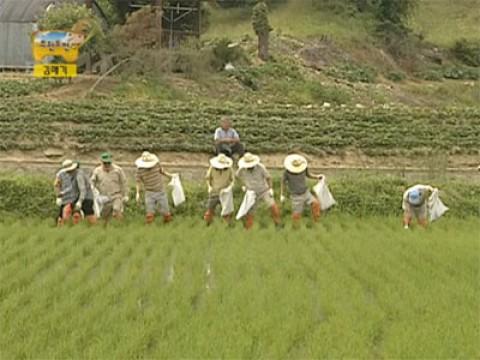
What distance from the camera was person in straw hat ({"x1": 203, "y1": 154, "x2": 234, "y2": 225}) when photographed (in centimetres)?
1023

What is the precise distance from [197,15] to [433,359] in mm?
25808

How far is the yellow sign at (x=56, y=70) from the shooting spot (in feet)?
68.9

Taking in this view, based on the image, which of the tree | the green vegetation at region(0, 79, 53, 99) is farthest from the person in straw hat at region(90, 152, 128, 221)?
the tree

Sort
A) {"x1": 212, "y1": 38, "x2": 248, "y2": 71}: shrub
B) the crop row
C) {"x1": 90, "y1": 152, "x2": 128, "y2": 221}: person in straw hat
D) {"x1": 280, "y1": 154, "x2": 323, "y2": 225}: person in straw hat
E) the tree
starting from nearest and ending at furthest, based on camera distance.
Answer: {"x1": 90, "y1": 152, "x2": 128, "y2": 221}: person in straw hat → {"x1": 280, "y1": 154, "x2": 323, "y2": 225}: person in straw hat → the crop row → {"x1": 212, "y1": 38, "x2": 248, "y2": 71}: shrub → the tree

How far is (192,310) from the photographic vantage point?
5516 millimetres

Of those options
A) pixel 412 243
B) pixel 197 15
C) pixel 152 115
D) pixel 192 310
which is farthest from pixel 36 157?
pixel 197 15

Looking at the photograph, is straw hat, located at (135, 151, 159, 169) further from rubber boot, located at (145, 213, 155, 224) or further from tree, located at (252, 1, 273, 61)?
tree, located at (252, 1, 273, 61)

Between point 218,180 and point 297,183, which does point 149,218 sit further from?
point 297,183

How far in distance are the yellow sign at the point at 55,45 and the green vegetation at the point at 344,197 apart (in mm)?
10009

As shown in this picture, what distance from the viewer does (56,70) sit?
21.1 meters

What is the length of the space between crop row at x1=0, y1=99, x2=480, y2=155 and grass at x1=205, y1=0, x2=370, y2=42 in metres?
15.1

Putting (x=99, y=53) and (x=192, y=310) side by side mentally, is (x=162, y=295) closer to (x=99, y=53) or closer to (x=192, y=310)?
(x=192, y=310)

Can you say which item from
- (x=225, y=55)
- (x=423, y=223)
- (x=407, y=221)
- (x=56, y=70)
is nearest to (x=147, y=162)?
(x=407, y=221)

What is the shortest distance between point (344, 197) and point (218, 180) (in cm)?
248
